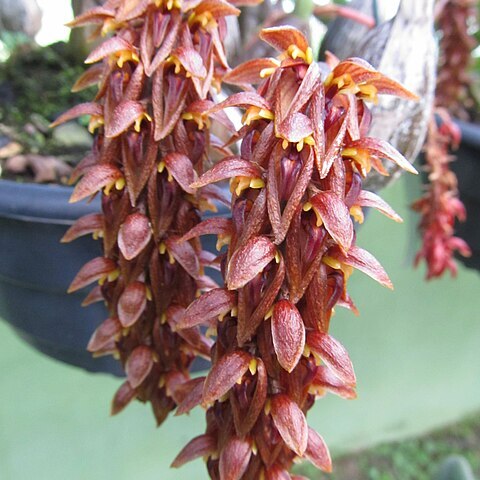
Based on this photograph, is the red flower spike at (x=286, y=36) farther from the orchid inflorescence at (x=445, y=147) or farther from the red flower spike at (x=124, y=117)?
the orchid inflorescence at (x=445, y=147)

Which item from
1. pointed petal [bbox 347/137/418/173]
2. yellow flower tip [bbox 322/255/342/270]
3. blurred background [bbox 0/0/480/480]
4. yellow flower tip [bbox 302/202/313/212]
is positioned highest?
pointed petal [bbox 347/137/418/173]

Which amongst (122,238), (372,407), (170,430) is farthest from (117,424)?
(122,238)

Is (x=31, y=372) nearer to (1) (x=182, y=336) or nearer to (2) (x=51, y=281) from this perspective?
(2) (x=51, y=281)

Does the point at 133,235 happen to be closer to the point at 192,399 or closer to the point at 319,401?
the point at 192,399

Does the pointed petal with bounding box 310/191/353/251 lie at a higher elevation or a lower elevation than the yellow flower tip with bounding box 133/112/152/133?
lower

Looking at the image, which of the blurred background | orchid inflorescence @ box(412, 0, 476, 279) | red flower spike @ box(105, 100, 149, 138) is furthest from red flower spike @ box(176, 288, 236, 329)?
orchid inflorescence @ box(412, 0, 476, 279)

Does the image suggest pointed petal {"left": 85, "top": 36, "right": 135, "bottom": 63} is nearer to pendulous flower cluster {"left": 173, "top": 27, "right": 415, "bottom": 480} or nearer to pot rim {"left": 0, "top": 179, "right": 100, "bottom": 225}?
pendulous flower cluster {"left": 173, "top": 27, "right": 415, "bottom": 480}
